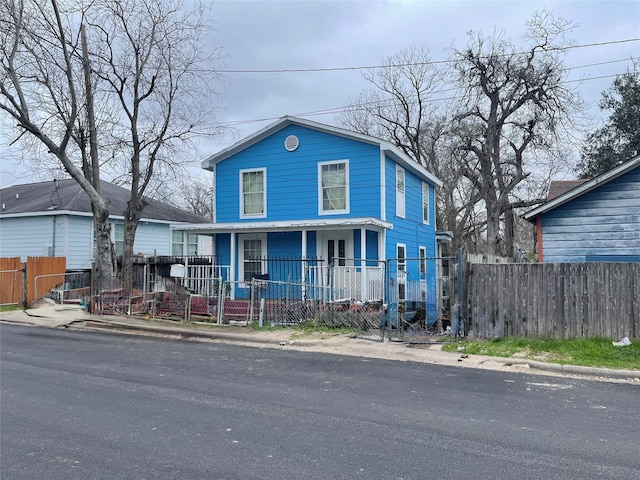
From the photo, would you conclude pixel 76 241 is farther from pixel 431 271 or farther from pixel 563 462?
pixel 563 462

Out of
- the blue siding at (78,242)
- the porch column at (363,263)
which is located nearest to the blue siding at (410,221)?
the porch column at (363,263)

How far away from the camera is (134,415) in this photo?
614 centimetres

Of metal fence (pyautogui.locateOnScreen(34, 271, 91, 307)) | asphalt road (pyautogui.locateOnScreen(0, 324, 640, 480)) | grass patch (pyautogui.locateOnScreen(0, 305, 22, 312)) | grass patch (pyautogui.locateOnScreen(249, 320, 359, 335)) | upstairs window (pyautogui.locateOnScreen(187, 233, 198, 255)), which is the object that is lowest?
asphalt road (pyautogui.locateOnScreen(0, 324, 640, 480))

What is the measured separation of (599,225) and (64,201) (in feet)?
72.0

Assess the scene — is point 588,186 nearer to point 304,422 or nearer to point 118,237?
point 304,422

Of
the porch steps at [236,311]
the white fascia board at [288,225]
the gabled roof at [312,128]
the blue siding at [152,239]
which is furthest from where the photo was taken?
the blue siding at [152,239]

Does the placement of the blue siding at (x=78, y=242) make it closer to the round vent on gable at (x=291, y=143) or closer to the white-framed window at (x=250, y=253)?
the white-framed window at (x=250, y=253)

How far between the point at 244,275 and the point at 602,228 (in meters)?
11.3

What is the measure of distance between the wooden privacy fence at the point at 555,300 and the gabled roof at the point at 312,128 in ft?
22.1

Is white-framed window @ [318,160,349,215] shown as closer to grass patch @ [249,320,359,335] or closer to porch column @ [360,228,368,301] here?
porch column @ [360,228,368,301]

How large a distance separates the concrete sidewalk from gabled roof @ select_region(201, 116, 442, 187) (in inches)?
272

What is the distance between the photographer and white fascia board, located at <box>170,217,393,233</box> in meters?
15.5

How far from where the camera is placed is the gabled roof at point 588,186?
40.0 feet

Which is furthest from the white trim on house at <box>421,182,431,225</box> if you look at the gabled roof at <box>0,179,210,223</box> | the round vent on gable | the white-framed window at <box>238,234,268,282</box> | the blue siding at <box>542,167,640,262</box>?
the gabled roof at <box>0,179,210,223</box>
